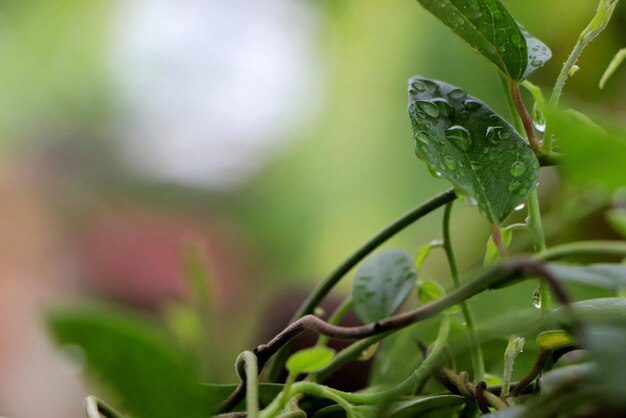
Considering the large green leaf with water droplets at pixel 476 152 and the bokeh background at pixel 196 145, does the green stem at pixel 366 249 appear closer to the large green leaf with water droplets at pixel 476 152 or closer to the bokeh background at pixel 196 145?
the large green leaf with water droplets at pixel 476 152

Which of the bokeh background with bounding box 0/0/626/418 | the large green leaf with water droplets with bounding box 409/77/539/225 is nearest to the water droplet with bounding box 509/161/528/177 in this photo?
the large green leaf with water droplets with bounding box 409/77/539/225

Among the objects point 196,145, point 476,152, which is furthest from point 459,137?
point 196,145

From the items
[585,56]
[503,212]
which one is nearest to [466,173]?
[503,212]

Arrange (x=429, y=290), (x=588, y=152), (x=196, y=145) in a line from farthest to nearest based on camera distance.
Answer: (x=196, y=145)
(x=429, y=290)
(x=588, y=152)

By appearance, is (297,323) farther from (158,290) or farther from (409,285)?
(158,290)

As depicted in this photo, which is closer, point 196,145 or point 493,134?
point 493,134

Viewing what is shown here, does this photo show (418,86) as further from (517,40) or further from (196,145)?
(196,145)
